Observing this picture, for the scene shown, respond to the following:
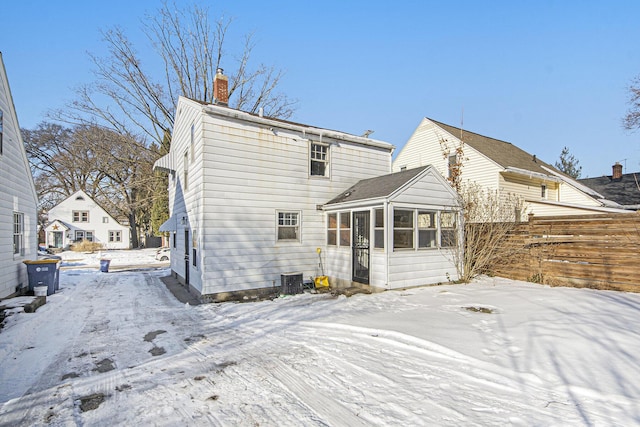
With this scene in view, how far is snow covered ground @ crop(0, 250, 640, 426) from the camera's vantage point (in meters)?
3.23

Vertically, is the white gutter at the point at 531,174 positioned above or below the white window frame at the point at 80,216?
above

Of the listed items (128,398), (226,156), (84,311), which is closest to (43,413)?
(128,398)

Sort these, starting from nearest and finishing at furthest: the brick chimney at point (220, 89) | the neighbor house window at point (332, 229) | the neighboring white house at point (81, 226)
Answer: the neighbor house window at point (332, 229)
the brick chimney at point (220, 89)
the neighboring white house at point (81, 226)

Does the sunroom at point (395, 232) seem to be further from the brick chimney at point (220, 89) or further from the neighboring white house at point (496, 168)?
the neighboring white house at point (496, 168)

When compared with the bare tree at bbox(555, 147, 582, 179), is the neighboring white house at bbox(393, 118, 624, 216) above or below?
below

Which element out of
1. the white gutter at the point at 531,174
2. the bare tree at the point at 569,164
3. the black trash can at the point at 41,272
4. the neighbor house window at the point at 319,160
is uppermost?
the bare tree at the point at 569,164

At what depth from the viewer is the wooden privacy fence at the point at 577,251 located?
8.01 meters

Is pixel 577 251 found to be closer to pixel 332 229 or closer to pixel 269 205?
pixel 332 229

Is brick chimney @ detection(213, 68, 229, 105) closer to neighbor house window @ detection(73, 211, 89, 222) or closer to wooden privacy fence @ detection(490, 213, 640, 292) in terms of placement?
wooden privacy fence @ detection(490, 213, 640, 292)

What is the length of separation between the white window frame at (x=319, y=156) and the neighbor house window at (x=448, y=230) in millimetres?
4143

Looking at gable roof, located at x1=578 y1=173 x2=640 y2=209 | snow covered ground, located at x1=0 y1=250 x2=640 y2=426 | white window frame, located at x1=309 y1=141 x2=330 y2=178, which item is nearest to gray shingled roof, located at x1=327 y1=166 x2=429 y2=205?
white window frame, located at x1=309 y1=141 x2=330 y2=178

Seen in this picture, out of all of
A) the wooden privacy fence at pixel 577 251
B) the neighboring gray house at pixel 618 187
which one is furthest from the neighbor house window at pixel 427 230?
the neighboring gray house at pixel 618 187

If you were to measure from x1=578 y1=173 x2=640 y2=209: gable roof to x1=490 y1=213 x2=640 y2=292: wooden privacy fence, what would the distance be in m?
14.7

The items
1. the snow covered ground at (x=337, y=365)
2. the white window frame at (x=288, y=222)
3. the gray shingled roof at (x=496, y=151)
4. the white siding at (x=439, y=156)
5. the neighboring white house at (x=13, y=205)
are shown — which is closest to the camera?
the snow covered ground at (x=337, y=365)
